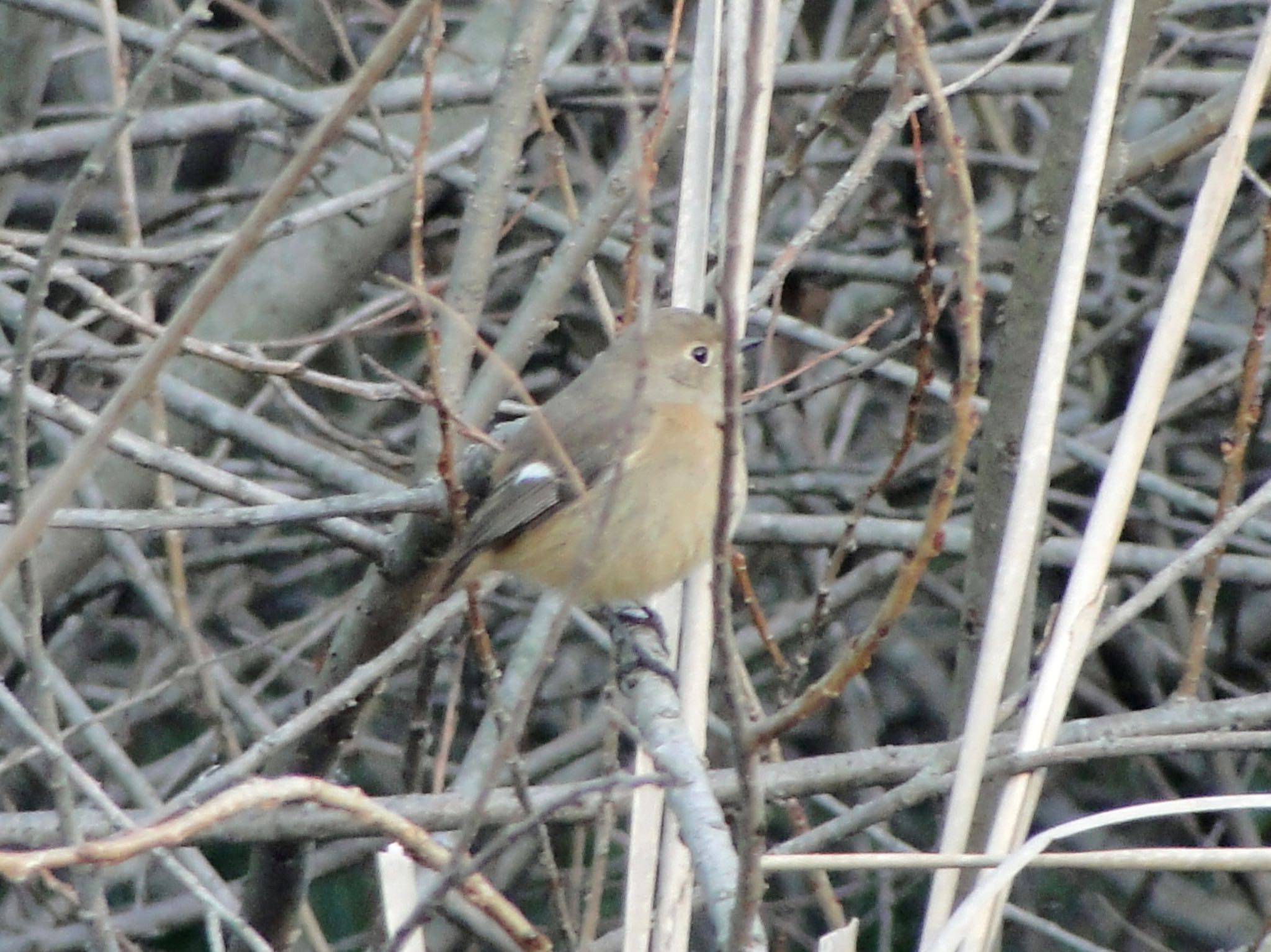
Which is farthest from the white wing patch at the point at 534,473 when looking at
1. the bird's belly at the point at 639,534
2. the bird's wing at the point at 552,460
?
the bird's belly at the point at 639,534

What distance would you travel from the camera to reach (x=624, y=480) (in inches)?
150

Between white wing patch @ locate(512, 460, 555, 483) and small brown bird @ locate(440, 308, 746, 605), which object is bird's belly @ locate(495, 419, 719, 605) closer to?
small brown bird @ locate(440, 308, 746, 605)

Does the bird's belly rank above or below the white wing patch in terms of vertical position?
below

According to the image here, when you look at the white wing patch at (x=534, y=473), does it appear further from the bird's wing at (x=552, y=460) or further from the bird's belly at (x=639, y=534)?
the bird's belly at (x=639, y=534)

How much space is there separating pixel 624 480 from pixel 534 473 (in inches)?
12.0

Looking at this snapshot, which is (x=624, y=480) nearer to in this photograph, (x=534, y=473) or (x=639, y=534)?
(x=639, y=534)

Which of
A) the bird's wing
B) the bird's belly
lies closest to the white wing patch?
the bird's wing

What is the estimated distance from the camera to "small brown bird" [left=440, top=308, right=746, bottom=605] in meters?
3.84

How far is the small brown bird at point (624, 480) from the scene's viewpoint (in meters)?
3.84

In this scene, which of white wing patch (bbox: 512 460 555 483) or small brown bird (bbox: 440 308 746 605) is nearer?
small brown bird (bbox: 440 308 746 605)

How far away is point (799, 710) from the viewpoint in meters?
1.48

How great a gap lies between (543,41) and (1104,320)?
2926 mm

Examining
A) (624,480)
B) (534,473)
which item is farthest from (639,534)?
(534,473)

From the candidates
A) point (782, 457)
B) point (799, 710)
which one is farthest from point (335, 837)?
point (782, 457)
